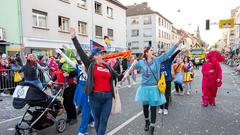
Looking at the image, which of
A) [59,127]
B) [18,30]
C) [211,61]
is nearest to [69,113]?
[59,127]

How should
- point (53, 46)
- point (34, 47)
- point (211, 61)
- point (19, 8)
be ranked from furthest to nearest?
1. point (53, 46)
2. point (34, 47)
3. point (19, 8)
4. point (211, 61)

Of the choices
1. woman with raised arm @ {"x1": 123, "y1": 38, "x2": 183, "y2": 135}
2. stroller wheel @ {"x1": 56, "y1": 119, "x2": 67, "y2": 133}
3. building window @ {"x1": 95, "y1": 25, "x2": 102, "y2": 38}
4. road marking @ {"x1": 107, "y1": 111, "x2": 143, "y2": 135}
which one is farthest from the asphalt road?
building window @ {"x1": 95, "y1": 25, "x2": 102, "y2": 38}

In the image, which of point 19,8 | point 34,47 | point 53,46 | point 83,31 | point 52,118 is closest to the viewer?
point 52,118

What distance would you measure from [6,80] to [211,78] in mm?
9118

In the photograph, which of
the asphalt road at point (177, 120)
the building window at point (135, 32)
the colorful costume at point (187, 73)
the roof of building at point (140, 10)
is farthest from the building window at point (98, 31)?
the building window at point (135, 32)

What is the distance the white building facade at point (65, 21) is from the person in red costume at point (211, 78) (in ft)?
47.2

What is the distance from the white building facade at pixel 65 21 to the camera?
18.5 metres

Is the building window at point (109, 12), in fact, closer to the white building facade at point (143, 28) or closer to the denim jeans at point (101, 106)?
the white building facade at point (143, 28)

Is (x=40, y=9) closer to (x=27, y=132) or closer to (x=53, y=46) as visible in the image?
(x=53, y=46)

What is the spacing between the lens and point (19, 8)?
57.0 feet

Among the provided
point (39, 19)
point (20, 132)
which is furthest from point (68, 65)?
point (39, 19)

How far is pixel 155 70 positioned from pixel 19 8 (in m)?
15.6

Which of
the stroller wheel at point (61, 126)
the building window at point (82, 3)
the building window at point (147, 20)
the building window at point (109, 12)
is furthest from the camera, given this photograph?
the building window at point (147, 20)

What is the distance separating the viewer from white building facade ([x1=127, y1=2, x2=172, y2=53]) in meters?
52.8
